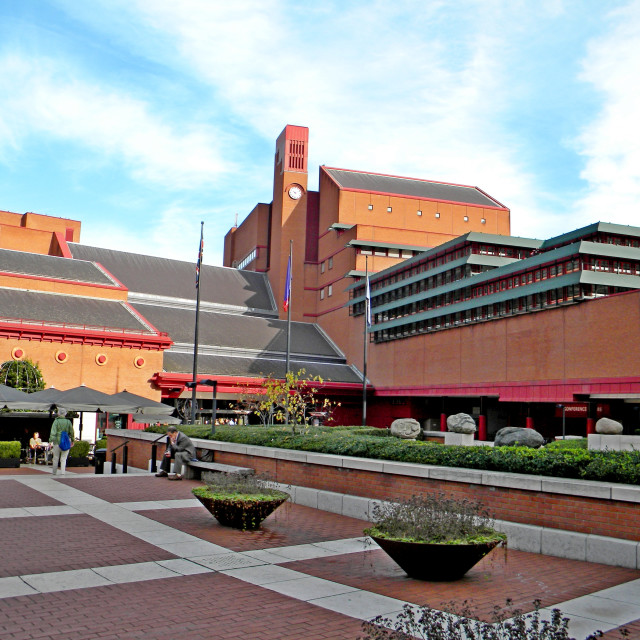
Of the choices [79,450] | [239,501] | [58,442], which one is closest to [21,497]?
[58,442]

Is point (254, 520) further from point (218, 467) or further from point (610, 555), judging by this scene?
point (218, 467)

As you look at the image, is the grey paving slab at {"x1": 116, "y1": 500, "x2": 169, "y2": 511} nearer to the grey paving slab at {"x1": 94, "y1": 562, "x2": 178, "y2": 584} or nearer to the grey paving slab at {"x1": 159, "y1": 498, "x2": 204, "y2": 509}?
the grey paving slab at {"x1": 159, "y1": 498, "x2": 204, "y2": 509}

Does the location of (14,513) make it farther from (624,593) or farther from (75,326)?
(75,326)

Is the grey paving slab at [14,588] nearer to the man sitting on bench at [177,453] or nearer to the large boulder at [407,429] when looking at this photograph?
the man sitting on bench at [177,453]

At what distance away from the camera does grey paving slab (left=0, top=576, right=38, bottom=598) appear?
744 centimetres

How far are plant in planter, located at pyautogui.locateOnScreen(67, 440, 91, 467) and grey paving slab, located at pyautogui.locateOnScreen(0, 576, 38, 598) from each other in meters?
18.8

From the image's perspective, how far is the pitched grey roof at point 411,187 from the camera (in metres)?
74.1

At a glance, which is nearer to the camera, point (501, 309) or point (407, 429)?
point (407, 429)

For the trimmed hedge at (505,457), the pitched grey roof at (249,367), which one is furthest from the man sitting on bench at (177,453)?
the pitched grey roof at (249,367)

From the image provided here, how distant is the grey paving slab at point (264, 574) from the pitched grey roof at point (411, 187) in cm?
6462

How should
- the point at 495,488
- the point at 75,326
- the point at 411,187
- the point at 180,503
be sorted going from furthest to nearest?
the point at 411,187 < the point at 75,326 < the point at 180,503 < the point at 495,488

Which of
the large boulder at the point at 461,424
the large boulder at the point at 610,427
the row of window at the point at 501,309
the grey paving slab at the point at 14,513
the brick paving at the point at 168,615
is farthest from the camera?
the row of window at the point at 501,309

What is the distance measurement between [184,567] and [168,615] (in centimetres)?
210

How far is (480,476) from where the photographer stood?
11.4 meters
